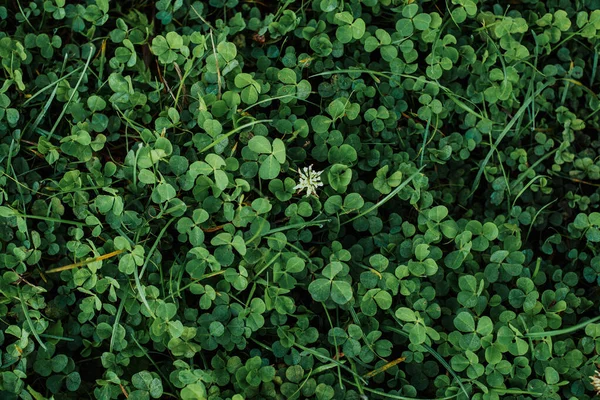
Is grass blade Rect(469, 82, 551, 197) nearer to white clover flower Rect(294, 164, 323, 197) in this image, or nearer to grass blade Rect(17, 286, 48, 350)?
white clover flower Rect(294, 164, 323, 197)

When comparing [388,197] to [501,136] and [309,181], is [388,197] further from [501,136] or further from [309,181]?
[501,136]

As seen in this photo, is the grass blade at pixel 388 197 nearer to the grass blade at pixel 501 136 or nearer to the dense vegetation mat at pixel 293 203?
the dense vegetation mat at pixel 293 203

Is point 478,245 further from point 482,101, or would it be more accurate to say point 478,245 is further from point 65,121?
point 65,121

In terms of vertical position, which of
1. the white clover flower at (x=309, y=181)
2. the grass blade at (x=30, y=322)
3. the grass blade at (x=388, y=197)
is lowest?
the grass blade at (x=30, y=322)

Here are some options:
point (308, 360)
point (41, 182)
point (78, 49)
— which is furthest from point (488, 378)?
point (78, 49)

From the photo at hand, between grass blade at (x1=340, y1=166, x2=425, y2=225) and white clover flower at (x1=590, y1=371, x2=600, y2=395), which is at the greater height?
grass blade at (x1=340, y1=166, x2=425, y2=225)

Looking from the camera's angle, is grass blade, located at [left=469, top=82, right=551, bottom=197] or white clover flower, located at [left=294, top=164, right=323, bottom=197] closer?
white clover flower, located at [left=294, top=164, right=323, bottom=197]

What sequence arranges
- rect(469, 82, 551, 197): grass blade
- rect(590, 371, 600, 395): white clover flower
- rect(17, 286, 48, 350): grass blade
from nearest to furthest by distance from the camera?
rect(17, 286, 48, 350): grass blade → rect(590, 371, 600, 395): white clover flower → rect(469, 82, 551, 197): grass blade

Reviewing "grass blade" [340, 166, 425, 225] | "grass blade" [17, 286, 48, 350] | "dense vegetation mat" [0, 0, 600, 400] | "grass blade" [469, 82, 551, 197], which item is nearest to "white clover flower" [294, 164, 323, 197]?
"dense vegetation mat" [0, 0, 600, 400]

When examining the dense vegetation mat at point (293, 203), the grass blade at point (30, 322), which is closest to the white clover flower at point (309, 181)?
the dense vegetation mat at point (293, 203)
